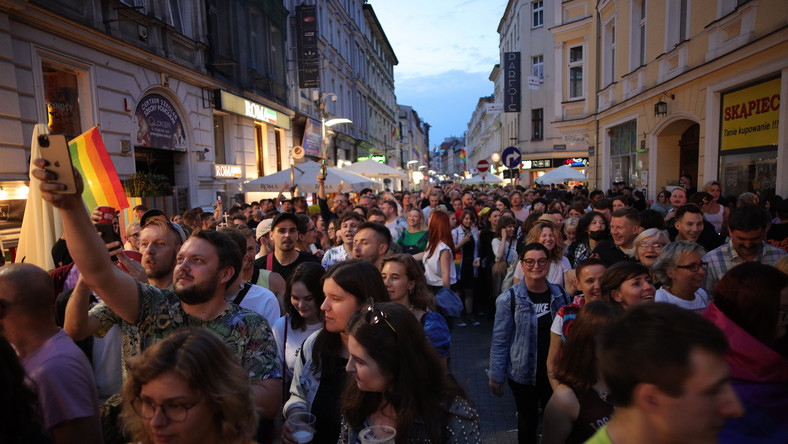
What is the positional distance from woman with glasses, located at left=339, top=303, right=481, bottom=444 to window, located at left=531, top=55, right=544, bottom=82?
35585 millimetres

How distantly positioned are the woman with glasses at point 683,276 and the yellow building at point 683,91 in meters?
5.70

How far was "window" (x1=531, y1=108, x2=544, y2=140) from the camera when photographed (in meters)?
34.8

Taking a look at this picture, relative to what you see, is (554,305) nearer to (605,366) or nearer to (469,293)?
(605,366)

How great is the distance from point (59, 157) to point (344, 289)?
149 cm

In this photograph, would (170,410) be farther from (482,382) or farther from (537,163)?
(537,163)

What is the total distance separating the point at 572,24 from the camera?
19266 millimetres

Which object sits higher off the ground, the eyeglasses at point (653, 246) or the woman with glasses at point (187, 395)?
the eyeglasses at point (653, 246)

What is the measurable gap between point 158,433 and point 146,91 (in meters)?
11.4

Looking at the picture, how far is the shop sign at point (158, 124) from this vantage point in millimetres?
10859

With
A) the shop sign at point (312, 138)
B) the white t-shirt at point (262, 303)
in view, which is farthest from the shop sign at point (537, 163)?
the white t-shirt at point (262, 303)

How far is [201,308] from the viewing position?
7.83 feet

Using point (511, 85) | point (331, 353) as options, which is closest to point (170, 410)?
point (331, 353)

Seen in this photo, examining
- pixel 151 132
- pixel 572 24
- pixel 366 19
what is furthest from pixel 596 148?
pixel 366 19

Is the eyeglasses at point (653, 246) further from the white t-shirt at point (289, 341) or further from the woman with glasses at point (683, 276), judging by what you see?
the white t-shirt at point (289, 341)
